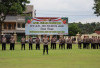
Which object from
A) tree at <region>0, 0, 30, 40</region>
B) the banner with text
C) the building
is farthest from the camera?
the building

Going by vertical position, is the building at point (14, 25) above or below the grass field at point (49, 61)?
above

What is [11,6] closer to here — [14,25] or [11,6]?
[11,6]

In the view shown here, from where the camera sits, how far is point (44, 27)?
50656mm

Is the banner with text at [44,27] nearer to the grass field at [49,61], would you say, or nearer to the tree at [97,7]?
the tree at [97,7]

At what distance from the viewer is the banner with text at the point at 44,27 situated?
50469 millimetres

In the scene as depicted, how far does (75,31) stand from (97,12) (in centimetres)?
4357

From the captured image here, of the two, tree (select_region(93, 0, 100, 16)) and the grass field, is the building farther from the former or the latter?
the grass field

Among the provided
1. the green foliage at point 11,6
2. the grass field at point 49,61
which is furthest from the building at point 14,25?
the grass field at point 49,61

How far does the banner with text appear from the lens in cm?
5047

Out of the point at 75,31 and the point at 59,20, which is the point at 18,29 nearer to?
the point at 59,20

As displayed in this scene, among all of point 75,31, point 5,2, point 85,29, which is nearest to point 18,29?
point 5,2

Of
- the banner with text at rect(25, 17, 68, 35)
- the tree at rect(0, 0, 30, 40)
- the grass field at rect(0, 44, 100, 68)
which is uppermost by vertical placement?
the tree at rect(0, 0, 30, 40)

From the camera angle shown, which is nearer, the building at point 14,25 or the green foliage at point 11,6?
the green foliage at point 11,6

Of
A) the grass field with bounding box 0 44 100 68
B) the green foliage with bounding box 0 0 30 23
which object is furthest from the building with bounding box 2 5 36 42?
the grass field with bounding box 0 44 100 68
